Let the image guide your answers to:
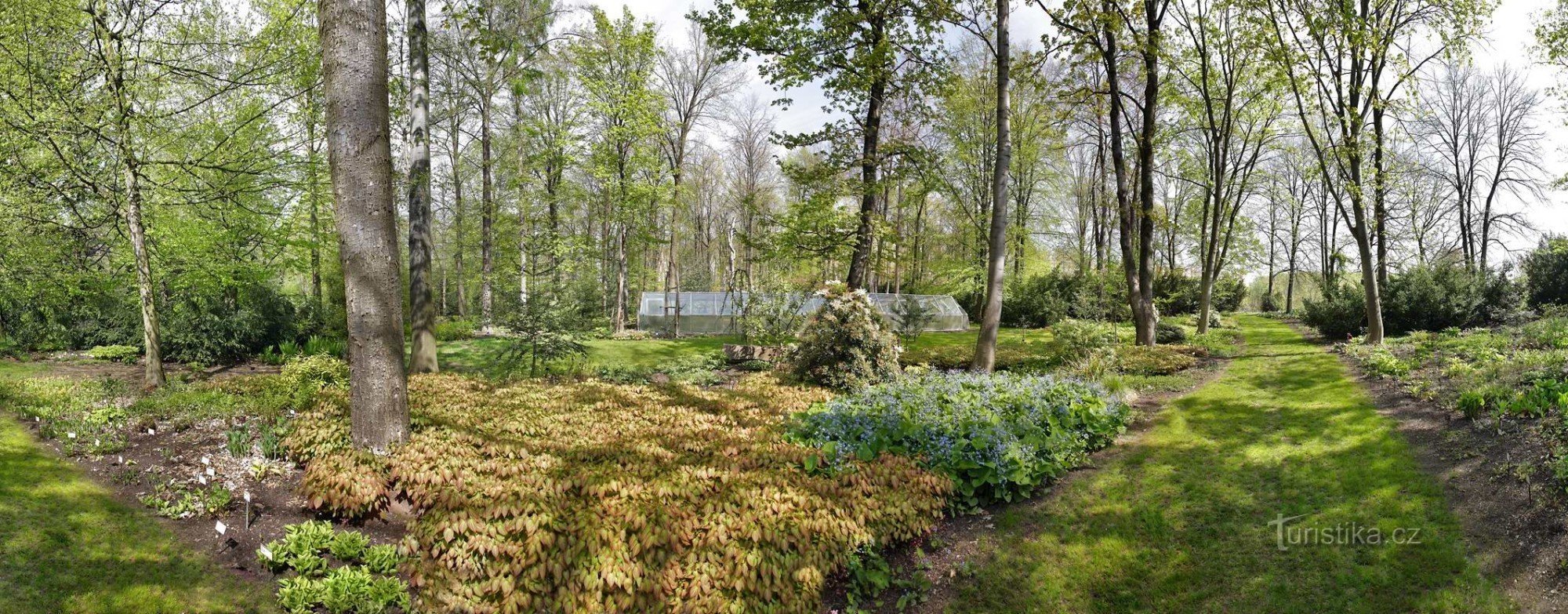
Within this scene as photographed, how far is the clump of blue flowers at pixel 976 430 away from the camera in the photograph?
552 cm

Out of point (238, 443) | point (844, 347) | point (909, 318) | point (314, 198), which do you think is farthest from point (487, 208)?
point (238, 443)

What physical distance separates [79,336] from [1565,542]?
21.7 meters

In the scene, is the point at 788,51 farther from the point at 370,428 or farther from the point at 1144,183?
the point at 370,428

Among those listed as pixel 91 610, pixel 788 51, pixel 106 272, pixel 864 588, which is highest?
pixel 788 51

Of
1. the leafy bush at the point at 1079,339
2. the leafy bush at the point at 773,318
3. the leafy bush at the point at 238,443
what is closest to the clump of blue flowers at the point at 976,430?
the leafy bush at the point at 1079,339

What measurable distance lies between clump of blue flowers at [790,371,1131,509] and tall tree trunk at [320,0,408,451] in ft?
12.1

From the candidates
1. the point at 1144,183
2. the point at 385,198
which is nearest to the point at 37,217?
the point at 385,198

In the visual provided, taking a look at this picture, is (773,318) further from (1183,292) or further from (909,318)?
(1183,292)

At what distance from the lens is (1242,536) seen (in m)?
4.65

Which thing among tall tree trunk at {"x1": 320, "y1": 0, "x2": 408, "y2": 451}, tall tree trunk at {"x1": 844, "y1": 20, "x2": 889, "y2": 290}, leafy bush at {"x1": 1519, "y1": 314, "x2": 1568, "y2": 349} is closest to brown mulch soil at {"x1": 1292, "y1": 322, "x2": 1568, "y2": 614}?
leafy bush at {"x1": 1519, "y1": 314, "x2": 1568, "y2": 349}

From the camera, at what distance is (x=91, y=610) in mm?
3346

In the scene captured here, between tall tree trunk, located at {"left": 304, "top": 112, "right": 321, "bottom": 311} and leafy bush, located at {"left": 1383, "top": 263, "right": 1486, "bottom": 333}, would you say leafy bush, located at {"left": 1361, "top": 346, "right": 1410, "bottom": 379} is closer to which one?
leafy bush, located at {"left": 1383, "top": 263, "right": 1486, "bottom": 333}

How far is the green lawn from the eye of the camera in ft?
11.3

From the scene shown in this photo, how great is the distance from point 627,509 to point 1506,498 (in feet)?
20.0
